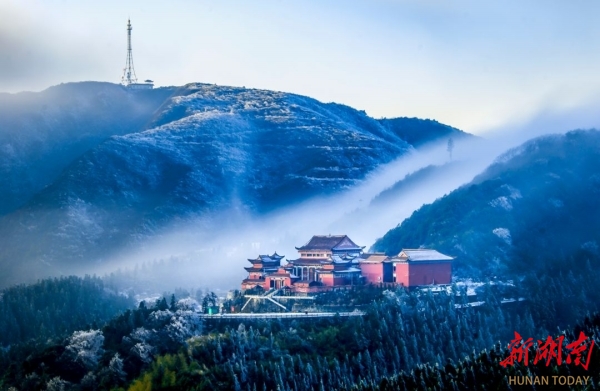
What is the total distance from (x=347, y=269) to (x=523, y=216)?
2617 centimetres

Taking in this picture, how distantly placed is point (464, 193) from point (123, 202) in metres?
74.1

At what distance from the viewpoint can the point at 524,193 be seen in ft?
400

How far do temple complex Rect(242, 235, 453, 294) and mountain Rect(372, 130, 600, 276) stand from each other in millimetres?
7515

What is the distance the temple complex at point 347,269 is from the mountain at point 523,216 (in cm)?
752

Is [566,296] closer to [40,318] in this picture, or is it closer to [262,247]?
[40,318]

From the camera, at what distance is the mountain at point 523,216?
108 metres

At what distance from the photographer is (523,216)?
11712 cm

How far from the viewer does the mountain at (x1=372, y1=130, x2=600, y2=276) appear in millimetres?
108250

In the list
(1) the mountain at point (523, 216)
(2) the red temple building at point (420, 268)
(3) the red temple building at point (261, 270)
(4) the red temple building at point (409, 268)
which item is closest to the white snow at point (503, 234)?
(1) the mountain at point (523, 216)

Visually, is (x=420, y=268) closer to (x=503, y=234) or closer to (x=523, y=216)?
(x=503, y=234)

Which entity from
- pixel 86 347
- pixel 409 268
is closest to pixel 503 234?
pixel 409 268

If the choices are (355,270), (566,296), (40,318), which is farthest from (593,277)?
(40,318)

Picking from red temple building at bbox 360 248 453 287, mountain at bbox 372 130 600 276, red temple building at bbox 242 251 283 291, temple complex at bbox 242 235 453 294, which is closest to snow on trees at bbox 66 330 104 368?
→ red temple building at bbox 242 251 283 291

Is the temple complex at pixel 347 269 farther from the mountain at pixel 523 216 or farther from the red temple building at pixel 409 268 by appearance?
the mountain at pixel 523 216
